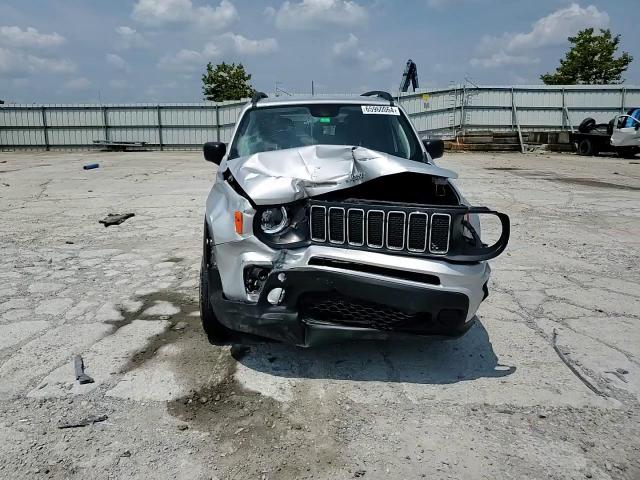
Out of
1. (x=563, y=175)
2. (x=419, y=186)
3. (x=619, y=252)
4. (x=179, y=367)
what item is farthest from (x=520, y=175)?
(x=179, y=367)

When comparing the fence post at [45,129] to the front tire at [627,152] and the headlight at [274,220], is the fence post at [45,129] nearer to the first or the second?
the headlight at [274,220]

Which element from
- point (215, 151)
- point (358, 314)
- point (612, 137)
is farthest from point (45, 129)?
point (358, 314)

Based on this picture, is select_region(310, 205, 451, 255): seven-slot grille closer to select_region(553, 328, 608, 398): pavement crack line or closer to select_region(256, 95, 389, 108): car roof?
select_region(553, 328, 608, 398): pavement crack line

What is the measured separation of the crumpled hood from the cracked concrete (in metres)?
1.13

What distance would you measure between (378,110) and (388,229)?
1936 millimetres

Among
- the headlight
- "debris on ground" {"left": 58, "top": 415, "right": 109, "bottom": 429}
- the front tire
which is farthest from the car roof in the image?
the front tire

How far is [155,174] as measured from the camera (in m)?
14.0

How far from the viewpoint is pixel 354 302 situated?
270 centimetres

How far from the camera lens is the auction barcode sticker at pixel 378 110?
4246mm

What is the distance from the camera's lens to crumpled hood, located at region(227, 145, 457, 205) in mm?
2803

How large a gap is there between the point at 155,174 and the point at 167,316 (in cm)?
1095

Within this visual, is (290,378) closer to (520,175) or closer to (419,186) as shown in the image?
(419,186)

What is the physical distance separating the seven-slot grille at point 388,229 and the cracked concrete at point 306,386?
2.88 ft

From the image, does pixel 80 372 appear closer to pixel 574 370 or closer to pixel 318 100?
pixel 318 100
